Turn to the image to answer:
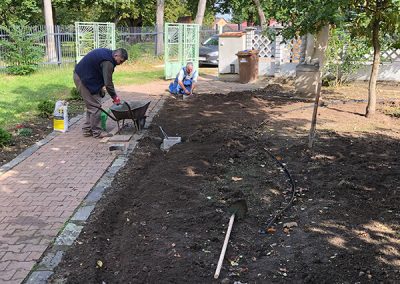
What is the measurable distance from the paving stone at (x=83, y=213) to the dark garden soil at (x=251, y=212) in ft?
0.29

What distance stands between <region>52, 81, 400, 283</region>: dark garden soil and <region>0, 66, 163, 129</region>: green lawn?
147 inches

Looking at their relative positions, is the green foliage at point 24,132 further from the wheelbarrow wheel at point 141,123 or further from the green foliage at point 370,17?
the green foliage at point 370,17

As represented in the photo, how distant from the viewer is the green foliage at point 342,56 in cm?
1292

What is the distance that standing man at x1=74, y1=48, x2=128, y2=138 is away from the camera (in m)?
7.30

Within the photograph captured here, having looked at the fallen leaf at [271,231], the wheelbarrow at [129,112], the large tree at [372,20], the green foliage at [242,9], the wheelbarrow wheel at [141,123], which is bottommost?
the fallen leaf at [271,231]

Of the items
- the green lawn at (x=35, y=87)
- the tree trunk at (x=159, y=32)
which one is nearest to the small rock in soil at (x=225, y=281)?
the green lawn at (x=35, y=87)

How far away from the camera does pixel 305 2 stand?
24.4ft

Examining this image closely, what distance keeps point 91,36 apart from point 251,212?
14816mm

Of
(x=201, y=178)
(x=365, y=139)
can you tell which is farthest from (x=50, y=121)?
(x=365, y=139)

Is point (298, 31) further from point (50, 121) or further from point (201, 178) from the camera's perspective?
point (50, 121)

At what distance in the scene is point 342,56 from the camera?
13.3m

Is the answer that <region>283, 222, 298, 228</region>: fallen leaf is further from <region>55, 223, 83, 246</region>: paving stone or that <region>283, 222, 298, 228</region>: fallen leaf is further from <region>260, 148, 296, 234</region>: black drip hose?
<region>55, 223, 83, 246</region>: paving stone

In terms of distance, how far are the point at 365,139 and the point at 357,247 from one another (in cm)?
379

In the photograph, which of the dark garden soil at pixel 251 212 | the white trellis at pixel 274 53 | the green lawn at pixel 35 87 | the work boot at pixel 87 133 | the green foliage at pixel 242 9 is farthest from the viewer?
the green foliage at pixel 242 9
